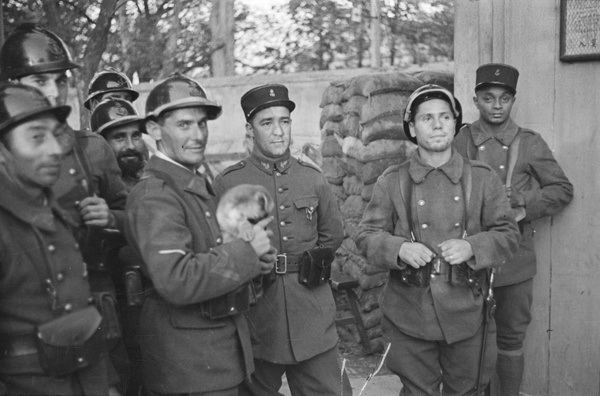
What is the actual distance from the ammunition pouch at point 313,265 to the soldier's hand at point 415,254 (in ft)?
1.29

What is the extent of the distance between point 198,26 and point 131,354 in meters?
11.1

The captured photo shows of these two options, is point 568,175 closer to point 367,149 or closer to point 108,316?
point 367,149

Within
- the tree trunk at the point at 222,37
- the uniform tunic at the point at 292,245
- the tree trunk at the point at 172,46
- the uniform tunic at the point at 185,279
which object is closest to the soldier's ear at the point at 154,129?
the uniform tunic at the point at 185,279

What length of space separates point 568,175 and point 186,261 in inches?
120

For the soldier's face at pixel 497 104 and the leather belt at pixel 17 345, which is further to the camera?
the soldier's face at pixel 497 104

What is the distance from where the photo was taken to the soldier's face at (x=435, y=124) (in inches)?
166

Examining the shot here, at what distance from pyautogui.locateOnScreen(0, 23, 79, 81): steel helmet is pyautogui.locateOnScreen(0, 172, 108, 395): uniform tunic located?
0.87m

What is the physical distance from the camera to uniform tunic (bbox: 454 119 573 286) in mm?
4992

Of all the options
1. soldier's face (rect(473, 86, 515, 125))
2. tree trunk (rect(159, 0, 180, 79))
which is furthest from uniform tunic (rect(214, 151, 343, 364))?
tree trunk (rect(159, 0, 180, 79))

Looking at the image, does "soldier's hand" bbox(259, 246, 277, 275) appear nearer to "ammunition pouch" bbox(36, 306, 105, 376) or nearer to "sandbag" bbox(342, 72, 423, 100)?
"ammunition pouch" bbox(36, 306, 105, 376)

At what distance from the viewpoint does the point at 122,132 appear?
4.67 meters

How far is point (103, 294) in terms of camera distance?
312cm

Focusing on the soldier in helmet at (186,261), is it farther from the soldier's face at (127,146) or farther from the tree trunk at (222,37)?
the tree trunk at (222,37)

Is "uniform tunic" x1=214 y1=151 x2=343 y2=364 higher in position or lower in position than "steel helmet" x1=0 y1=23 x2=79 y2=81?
lower
